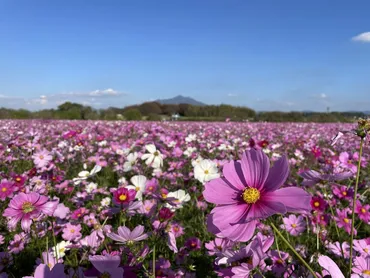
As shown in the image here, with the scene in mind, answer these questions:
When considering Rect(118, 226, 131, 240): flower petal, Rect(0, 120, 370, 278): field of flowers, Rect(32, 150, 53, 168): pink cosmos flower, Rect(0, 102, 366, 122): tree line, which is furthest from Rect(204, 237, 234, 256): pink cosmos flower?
Rect(0, 102, 366, 122): tree line

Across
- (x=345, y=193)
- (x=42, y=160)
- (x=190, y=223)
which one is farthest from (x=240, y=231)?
(x=42, y=160)

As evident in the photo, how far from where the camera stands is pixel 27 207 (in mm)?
1083

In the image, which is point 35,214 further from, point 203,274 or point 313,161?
point 313,161

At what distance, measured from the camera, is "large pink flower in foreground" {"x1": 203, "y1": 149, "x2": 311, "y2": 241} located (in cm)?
66

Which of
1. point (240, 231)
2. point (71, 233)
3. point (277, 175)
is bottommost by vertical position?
point (71, 233)

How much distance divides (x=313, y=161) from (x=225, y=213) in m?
3.66

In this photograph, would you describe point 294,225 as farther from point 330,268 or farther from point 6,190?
point 6,190

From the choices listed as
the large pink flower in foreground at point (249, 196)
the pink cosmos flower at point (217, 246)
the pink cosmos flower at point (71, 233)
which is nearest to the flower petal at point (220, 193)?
the large pink flower in foreground at point (249, 196)

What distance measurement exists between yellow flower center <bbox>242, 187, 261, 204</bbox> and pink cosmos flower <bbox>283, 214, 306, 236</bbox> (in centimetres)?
125

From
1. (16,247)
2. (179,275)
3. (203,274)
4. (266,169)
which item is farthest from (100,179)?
(266,169)

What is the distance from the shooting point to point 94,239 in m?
1.40

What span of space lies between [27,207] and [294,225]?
1.47 m

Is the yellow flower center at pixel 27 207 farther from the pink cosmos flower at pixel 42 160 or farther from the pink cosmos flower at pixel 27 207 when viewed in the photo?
the pink cosmos flower at pixel 42 160

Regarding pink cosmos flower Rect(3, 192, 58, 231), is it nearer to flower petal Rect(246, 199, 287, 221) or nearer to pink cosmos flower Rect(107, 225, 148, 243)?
pink cosmos flower Rect(107, 225, 148, 243)
